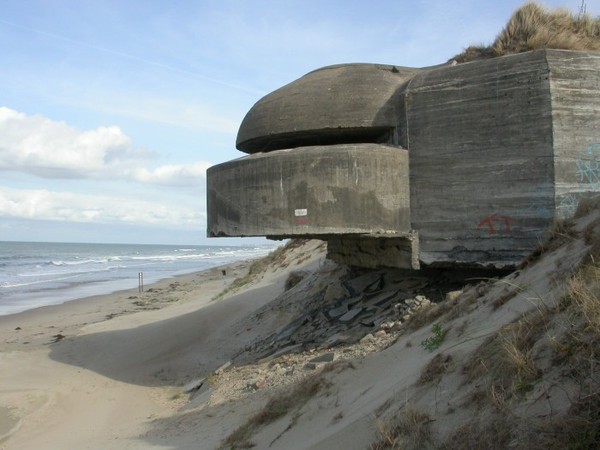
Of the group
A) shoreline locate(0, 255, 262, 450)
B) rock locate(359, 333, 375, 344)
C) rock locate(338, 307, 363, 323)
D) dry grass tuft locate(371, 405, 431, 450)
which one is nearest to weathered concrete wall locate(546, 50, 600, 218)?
rock locate(359, 333, 375, 344)

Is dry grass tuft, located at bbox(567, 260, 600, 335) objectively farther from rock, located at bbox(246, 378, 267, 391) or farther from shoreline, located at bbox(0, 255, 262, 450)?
shoreline, located at bbox(0, 255, 262, 450)

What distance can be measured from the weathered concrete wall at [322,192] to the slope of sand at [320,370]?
4.83 ft

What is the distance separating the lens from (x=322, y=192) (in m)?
7.52

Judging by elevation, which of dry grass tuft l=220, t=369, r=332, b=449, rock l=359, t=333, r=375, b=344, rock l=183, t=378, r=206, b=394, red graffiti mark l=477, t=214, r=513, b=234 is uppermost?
red graffiti mark l=477, t=214, r=513, b=234

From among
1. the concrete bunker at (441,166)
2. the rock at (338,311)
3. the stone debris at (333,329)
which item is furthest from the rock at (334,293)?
the concrete bunker at (441,166)

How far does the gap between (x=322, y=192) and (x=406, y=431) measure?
14.5ft

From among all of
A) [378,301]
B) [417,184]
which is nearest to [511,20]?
[417,184]

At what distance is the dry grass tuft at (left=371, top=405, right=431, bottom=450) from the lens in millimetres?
3293

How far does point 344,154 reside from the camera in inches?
298

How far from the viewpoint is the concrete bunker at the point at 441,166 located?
734 centimetres

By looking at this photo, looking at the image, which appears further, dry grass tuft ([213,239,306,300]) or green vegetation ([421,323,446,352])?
dry grass tuft ([213,239,306,300])

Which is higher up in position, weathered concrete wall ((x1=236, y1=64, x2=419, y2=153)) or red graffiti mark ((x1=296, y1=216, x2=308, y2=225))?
weathered concrete wall ((x1=236, y1=64, x2=419, y2=153))

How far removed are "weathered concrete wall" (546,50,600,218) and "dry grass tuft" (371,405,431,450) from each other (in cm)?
471

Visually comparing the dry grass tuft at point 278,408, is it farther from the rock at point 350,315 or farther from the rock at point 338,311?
the rock at point 338,311
